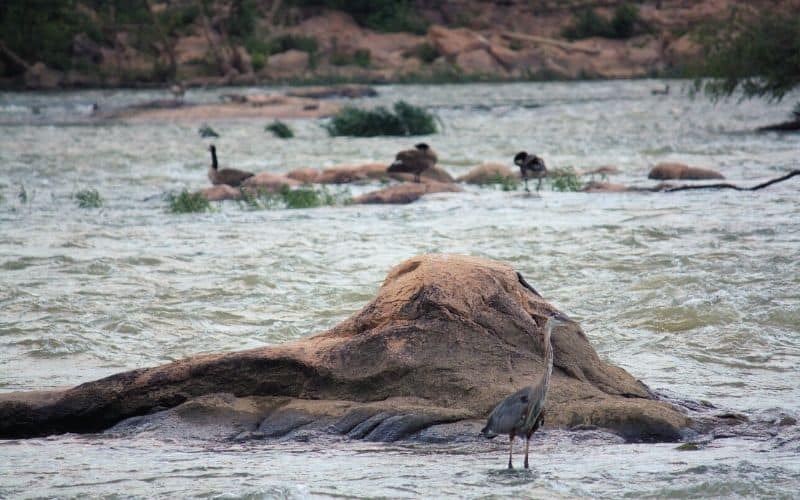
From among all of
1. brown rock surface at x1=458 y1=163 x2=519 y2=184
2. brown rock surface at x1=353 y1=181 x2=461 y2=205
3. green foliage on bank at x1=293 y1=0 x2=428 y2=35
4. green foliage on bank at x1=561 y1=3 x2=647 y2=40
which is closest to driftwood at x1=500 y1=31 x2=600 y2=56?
green foliage on bank at x1=561 y1=3 x2=647 y2=40

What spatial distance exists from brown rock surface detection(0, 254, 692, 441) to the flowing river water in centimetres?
23

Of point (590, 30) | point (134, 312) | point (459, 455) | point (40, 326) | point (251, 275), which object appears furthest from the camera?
point (590, 30)

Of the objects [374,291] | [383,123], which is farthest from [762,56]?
[374,291]

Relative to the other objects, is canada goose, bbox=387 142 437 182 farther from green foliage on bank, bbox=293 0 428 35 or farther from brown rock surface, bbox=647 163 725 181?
green foliage on bank, bbox=293 0 428 35

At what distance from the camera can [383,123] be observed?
1296 inches

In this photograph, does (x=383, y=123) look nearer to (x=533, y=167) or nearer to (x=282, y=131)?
(x=282, y=131)

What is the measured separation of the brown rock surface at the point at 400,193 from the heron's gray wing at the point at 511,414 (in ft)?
41.4

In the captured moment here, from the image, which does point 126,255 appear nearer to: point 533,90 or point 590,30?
point 533,90

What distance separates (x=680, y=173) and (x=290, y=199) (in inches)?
256

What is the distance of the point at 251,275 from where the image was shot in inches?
504

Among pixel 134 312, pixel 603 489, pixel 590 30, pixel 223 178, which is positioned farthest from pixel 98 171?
pixel 590 30

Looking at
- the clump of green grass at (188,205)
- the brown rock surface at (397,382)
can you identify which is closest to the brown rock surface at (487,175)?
the clump of green grass at (188,205)

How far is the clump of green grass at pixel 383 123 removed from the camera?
32.9 m

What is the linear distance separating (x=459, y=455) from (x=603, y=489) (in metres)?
0.87
